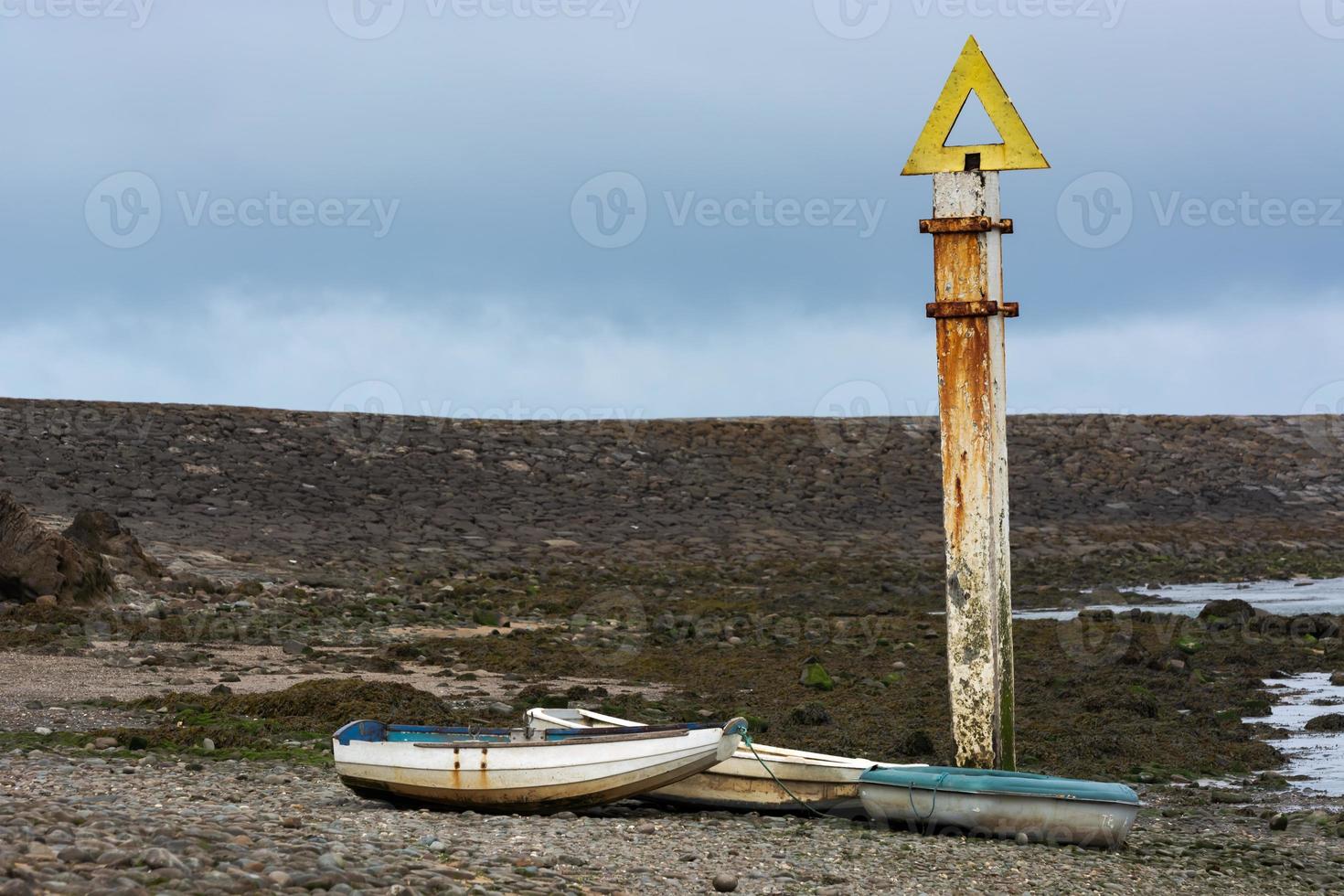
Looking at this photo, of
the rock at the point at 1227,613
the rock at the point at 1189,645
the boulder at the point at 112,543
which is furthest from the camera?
the boulder at the point at 112,543

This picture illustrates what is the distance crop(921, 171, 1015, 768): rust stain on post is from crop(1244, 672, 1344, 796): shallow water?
11.8 ft

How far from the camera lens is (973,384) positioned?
38.5 ft

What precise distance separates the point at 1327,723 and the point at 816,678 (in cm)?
557

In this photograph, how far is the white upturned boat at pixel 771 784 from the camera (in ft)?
36.1

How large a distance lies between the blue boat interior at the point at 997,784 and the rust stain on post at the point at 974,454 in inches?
34.2

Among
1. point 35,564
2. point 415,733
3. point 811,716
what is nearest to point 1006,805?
point 415,733

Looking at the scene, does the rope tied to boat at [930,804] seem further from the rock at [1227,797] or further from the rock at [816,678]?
the rock at [816,678]

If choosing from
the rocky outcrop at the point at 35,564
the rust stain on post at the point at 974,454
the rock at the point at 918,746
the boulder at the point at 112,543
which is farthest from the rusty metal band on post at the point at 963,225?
the boulder at the point at 112,543

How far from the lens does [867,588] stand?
1181 inches

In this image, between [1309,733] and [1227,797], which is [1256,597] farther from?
[1227,797]

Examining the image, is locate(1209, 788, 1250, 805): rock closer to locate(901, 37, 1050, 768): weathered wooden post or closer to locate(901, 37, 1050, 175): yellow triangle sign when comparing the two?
locate(901, 37, 1050, 768): weathered wooden post

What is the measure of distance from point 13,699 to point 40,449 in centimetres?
2149

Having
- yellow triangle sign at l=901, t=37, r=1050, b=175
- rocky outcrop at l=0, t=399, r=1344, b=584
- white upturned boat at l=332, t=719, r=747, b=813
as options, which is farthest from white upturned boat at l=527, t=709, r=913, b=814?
rocky outcrop at l=0, t=399, r=1344, b=584

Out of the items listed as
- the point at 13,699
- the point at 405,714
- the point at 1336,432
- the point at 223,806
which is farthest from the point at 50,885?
the point at 1336,432
